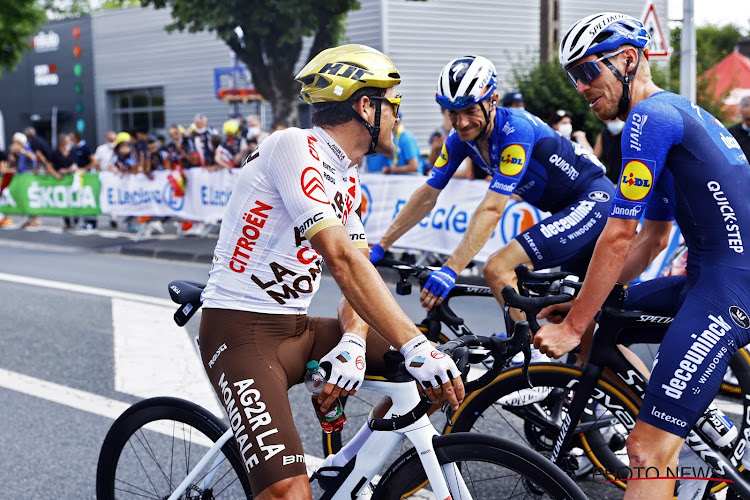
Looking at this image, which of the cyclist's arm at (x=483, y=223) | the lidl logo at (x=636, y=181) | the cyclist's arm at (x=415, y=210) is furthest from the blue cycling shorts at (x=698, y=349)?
the cyclist's arm at (x=415, y=210)

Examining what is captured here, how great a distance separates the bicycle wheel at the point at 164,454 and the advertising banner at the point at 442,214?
6112mm

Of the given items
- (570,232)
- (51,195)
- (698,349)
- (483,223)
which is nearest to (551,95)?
(51,195)

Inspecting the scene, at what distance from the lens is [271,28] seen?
1758cm

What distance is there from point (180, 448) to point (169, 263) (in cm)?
964

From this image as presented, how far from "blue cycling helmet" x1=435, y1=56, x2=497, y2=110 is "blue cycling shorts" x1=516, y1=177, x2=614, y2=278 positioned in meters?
0.78

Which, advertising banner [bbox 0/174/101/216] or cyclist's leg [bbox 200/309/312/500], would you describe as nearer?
cyclist's leg [bbox 200/309/312/500]

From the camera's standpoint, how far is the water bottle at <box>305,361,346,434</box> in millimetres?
2676

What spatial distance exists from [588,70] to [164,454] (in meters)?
2.23

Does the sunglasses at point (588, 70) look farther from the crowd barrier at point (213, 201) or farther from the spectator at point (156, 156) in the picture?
the spectator at point (156, 156)

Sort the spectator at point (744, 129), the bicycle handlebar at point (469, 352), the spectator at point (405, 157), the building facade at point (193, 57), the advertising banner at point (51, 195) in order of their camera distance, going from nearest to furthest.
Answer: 1. the bicycle handlebar at point (469, 352)
2. the spectator at point (744, 129)
3. the spectator at point (405, 157)
4. the advertising banner at point (51, 195)
5. the building facade at point (193, 57)

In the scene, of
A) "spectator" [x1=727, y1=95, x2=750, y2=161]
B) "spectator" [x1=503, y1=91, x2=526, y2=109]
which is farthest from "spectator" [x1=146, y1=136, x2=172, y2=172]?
"spectator" [x1=727, y1=95, x2=750, y2=161]

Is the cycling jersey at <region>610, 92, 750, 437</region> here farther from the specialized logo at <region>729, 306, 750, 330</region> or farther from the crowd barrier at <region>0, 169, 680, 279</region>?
the crowd barrier at <region>0, 169, 680, 279</region>

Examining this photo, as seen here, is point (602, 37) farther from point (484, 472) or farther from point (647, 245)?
point (484, 472)

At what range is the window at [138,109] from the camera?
31.1 m
